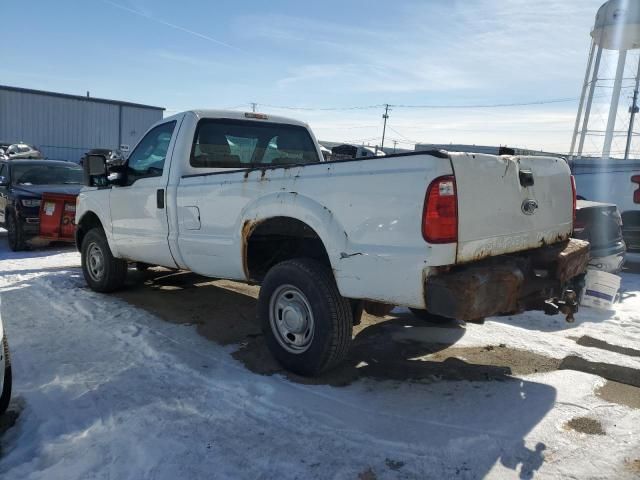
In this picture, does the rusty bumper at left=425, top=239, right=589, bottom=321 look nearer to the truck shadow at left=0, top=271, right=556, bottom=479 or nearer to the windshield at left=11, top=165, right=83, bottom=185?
the truck shadow at left=0, top=271, right=556, bottom=479

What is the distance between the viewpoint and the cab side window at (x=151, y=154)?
5.23m

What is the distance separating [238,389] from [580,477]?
2.13 metres

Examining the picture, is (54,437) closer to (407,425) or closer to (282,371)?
(282,371)

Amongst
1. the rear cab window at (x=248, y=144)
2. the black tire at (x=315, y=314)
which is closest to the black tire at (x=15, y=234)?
the rear cab window at (x=248, y=144)

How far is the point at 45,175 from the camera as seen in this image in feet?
35.0

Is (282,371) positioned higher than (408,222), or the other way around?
(408,222)

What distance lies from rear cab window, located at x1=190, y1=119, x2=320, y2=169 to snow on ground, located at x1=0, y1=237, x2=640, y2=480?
1778 mm

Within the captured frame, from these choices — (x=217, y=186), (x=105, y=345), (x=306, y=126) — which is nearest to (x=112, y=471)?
(x=105, y=345)

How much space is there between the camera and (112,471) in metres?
2.65

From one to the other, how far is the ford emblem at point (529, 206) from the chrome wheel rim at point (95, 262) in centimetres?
480

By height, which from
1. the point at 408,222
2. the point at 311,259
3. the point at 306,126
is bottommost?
the point at 311,259

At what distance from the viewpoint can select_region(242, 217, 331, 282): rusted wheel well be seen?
3.93 meters

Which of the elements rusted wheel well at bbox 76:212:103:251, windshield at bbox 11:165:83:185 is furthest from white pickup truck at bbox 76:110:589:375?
windshield at bbox 11:165:83:185

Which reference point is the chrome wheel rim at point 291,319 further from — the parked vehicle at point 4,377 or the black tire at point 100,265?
the black tire at point 100,265
